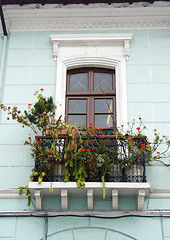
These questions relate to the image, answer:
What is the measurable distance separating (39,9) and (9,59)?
4.77 ft

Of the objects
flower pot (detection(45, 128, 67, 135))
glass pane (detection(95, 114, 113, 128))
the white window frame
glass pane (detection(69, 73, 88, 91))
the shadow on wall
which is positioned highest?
the white window frame

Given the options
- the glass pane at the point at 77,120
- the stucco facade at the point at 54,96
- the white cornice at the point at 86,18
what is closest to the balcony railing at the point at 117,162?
the stucco facade at the point at 54,96

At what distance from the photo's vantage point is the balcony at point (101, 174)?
7.83 m

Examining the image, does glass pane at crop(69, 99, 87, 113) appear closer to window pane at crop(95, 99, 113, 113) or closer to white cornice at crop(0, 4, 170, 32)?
window pane at crop(95, 99, 113, 113)

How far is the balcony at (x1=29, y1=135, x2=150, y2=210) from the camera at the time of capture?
308 inches

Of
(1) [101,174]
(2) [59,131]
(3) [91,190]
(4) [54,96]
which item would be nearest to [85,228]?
(3) [91,190]

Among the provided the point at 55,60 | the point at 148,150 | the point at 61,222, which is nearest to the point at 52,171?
the point at 61,222

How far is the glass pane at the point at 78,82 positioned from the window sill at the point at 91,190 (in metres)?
2.64

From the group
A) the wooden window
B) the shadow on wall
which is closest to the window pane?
the wooden window

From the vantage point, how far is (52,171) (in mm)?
8148

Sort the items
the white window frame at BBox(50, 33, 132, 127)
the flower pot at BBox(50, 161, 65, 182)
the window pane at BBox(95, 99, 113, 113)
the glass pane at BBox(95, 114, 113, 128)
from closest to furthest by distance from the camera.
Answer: the flower pot at BBox(50, 161, 65, 182), the glass pane at BBox(95, 114, 113, 128), the window pane at BBox(95, 99, 113, 113), the white window frame at BBox(50, 33, 132, 127)

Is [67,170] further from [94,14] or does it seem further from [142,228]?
[94,14]

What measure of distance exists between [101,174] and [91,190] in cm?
36

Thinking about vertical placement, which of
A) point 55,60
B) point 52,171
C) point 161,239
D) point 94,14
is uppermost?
point 94,14
